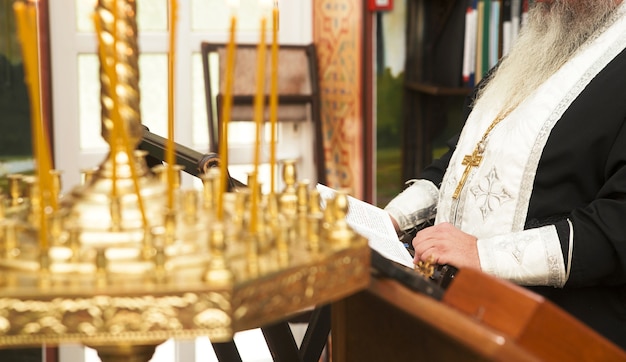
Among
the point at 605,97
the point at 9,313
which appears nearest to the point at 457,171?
the point at 605,97

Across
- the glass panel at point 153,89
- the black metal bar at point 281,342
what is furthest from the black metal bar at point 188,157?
the glass panel at point 153,89

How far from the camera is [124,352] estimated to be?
0.91 meters

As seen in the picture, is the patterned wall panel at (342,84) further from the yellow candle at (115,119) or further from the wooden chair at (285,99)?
the yellow candle at (115,119)

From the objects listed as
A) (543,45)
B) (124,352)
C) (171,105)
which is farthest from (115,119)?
(543,45)

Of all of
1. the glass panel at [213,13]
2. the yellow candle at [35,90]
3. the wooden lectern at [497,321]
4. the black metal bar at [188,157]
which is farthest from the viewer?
the glass panel at [213,13]

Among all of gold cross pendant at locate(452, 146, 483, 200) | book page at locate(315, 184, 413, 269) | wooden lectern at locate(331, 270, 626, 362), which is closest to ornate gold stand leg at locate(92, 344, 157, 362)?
wooden lectern at locate(331, 270, 626, 362)

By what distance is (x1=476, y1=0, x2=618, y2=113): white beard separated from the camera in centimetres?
225

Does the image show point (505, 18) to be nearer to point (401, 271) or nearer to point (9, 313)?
point (401, 271)

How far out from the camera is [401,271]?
38.5 inches

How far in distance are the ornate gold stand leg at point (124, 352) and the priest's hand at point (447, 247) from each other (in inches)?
41.6

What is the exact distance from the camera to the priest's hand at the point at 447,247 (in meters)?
1.92

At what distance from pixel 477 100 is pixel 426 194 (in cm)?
31

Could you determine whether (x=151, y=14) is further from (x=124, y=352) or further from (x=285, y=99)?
(x=124, y=352)

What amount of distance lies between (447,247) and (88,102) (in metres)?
2.40
